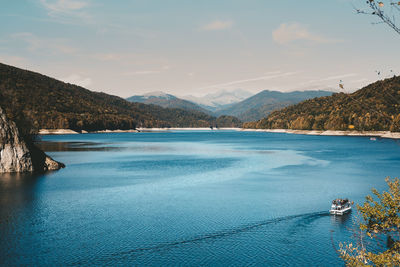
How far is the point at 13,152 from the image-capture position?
243ft

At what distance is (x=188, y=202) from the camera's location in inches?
1940

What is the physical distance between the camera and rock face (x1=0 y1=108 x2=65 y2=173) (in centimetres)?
7112

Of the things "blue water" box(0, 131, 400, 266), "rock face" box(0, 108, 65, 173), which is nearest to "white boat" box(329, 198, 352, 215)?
"blue water" box(0, 131, 400, 266)

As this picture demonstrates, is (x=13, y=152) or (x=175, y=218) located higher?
(x=13, y=152)

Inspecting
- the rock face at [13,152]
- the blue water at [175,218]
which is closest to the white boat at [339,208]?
the blue water at [175,218]

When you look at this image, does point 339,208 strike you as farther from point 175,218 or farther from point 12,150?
point 12,150

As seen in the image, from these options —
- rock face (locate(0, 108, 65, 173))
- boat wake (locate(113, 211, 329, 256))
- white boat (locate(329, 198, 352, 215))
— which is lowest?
boat wake (locate(113, 211, 329, 256))

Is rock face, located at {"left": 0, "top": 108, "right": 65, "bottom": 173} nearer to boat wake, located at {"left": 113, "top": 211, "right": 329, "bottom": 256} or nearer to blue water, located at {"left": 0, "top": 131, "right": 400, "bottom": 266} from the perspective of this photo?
blue water, located at {"left": 0, "top": 131, "right": 400, "bottom": 266}

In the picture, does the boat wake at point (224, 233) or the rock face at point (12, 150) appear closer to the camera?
the boat wake at point (224, 233)

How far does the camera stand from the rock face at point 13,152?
71.1m

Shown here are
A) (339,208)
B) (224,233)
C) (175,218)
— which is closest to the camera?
(224,233)

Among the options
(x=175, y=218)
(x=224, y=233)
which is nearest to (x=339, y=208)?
(x=224, y=233)

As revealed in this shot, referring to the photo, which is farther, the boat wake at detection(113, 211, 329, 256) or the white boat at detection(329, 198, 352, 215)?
the white boat at detection(329, 198, 352, 215)

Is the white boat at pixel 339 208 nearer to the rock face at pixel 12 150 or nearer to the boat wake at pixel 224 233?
the boat wake at pixel 224 233
